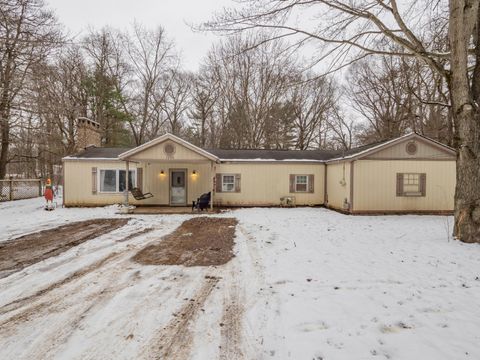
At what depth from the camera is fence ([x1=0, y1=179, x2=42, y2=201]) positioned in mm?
14984

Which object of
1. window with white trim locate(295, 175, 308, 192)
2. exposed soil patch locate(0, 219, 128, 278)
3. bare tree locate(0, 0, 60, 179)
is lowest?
exposed soil patch locate(0, 219, 128, 278)

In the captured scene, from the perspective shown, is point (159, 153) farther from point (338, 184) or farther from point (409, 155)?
point (409, 155)

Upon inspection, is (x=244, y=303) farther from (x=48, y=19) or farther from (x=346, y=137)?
(x=346, y=137)

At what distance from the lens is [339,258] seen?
5.30 m

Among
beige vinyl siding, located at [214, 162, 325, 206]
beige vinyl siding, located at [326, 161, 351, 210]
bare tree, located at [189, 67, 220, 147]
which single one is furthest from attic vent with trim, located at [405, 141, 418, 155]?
bare tree, located at [189, 67, 220, 147]

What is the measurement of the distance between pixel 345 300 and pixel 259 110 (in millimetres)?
19864

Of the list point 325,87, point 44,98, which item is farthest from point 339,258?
point 325,87

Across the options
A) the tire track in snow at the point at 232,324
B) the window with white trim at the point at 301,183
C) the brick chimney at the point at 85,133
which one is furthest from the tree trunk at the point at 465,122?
the brick chimney at the point at 85,133

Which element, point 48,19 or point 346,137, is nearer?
point 48,19

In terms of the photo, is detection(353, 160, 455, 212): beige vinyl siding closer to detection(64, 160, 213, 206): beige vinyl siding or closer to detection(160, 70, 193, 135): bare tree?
detection(64, 160, 213, 206): beige vinyl siding

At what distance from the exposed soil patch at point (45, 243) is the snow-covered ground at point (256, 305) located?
1.42 feet

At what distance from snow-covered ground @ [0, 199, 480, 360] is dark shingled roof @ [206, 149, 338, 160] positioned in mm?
8493

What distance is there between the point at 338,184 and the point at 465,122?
6684mm

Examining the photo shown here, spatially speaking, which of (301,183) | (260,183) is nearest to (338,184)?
(301,183)
